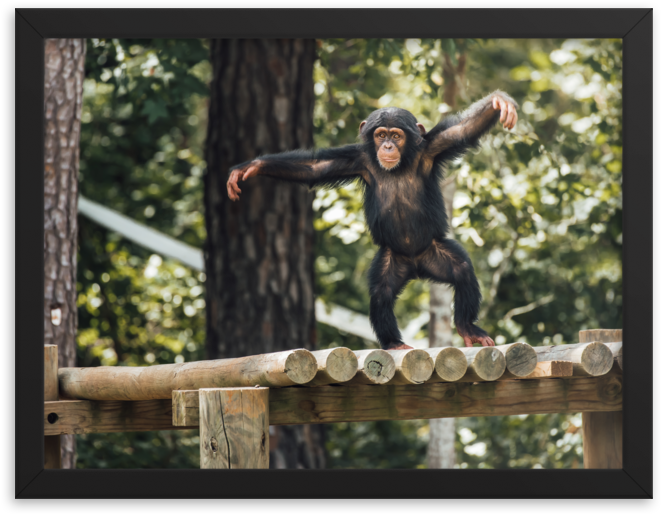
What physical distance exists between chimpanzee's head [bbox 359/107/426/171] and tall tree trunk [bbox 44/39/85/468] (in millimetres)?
1937

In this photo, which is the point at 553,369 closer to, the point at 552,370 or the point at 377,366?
the point at 552,370

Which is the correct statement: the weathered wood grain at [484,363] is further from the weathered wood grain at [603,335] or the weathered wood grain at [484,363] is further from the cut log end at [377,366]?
the weathered wood grain at [603,335]

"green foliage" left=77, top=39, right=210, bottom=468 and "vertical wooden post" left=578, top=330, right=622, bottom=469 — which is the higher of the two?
"green foliage" left=77, top=39, right=210, bottom=468

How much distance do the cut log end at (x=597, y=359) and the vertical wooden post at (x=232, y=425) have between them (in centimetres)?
129

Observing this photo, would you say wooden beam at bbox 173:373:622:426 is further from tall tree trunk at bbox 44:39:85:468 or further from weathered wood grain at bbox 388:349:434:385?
tall tree trunk at bbox 44:39:85:468

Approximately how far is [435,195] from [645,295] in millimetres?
985

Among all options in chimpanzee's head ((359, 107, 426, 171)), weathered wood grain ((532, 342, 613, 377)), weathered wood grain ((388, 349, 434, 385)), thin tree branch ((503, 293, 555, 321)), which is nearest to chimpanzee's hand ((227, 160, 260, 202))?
chimpanzee's head ((359, 107, 426, 171))

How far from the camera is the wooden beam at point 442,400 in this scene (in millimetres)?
2816

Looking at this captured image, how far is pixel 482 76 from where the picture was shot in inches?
304

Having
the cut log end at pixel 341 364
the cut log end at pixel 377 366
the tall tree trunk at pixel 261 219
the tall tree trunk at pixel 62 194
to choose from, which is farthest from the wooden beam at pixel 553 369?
the tall tree trunk at pixel 62 194

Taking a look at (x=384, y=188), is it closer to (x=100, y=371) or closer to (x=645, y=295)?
(x=645, y=295)

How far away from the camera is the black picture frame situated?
2943 mm

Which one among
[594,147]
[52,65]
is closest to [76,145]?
[52,65]

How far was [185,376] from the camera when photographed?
9.25ft
